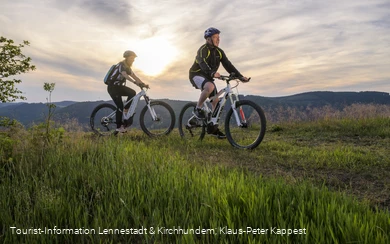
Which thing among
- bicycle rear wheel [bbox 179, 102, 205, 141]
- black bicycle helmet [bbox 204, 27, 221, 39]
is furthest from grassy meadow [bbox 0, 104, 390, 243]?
black bicycle helmet [bbox 204, 27, 221, 39]

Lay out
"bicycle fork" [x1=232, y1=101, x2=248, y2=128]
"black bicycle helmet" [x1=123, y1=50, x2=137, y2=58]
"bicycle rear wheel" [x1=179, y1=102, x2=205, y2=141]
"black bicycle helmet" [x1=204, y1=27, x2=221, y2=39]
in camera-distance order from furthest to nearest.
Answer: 1. "black bicycle helmet" [x1=123, y1=50, x2=137, y2=58]
2. "bicycle rear wheel" [x1=179, y1=102, x2=205, y2=141]
3. "black bicycle helmet" [x1=204, y1=27, x2=221, y2=39]
4. "bicycle fork" [x1=232, y1=101, x2=248, y2=128]

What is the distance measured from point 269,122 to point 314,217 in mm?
10305

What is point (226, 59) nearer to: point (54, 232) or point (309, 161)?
point (309, 161)

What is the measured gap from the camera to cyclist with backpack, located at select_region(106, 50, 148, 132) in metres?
9.07

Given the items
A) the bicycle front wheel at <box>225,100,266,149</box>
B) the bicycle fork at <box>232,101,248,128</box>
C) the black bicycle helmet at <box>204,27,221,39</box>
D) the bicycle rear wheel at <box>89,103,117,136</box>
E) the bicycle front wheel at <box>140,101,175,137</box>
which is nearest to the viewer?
the bicycle front wheel at <box>225,100,266,149</box>

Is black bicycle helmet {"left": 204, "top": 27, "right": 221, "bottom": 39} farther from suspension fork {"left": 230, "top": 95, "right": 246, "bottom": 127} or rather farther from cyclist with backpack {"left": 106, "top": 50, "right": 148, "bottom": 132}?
cyclist with backpack {"left": 106, "top": 50, "right": 148, "bottom": 132}

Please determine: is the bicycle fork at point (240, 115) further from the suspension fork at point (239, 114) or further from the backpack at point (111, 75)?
the backpack at point (111, 75)

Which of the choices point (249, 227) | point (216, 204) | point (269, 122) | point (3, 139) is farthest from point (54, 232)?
point (269, 122)

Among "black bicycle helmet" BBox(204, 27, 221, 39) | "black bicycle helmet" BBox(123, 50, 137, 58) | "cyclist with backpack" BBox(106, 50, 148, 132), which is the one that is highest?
Answer: "black bicycle helmet" BBox(204, 27, 221, 39)

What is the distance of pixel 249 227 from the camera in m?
2.14

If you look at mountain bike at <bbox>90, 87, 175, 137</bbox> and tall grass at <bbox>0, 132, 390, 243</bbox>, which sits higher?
mountain bike at <bbox>90, 87, 175, 137</bbox>

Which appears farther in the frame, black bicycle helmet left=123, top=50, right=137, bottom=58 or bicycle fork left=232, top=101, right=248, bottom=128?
black bicycle helmet left=123, top=50, right=137, bottom=58

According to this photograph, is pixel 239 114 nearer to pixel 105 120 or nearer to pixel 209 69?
pixel 209 69

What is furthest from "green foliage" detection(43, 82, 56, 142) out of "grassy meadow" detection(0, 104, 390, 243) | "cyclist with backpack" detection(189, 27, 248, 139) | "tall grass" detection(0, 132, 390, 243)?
"cyclist with backpack" detection(189, 27, 248, 139)
